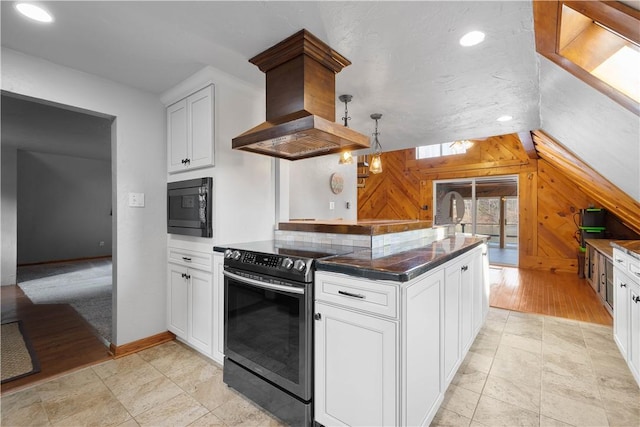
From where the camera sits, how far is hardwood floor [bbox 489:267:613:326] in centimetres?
340

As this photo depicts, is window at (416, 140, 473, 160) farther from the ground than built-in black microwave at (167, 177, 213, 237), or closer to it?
farther from the ground

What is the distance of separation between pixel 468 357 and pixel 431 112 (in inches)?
91.5

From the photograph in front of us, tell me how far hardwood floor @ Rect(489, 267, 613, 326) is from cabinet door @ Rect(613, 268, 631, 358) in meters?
0.87

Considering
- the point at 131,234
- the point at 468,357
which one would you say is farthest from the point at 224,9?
the point at 468,357

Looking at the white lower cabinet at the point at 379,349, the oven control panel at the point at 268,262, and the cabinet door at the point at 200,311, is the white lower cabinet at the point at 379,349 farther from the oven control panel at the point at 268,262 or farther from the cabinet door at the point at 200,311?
the cabinet door at the point at 200,311

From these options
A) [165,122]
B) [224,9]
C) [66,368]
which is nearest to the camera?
[224,9]

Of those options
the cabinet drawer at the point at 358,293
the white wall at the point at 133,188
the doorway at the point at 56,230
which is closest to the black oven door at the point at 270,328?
the cabinet drawer at the point at 358,293

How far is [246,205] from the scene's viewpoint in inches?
95.0

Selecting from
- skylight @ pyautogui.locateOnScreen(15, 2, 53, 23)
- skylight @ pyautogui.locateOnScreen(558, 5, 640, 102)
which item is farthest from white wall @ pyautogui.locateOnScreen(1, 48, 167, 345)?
skylight @ pyautogui.locateOnScreen(558, 5, 640, 102)

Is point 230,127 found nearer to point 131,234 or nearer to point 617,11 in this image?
point 131,234

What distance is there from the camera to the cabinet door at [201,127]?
222cm

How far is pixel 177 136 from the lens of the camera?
2547 mm

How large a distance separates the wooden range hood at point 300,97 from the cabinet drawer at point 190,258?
907 millimetres

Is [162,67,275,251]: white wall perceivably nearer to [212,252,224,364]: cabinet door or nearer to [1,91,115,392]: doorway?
[212,252,224,364]: cabinet door
